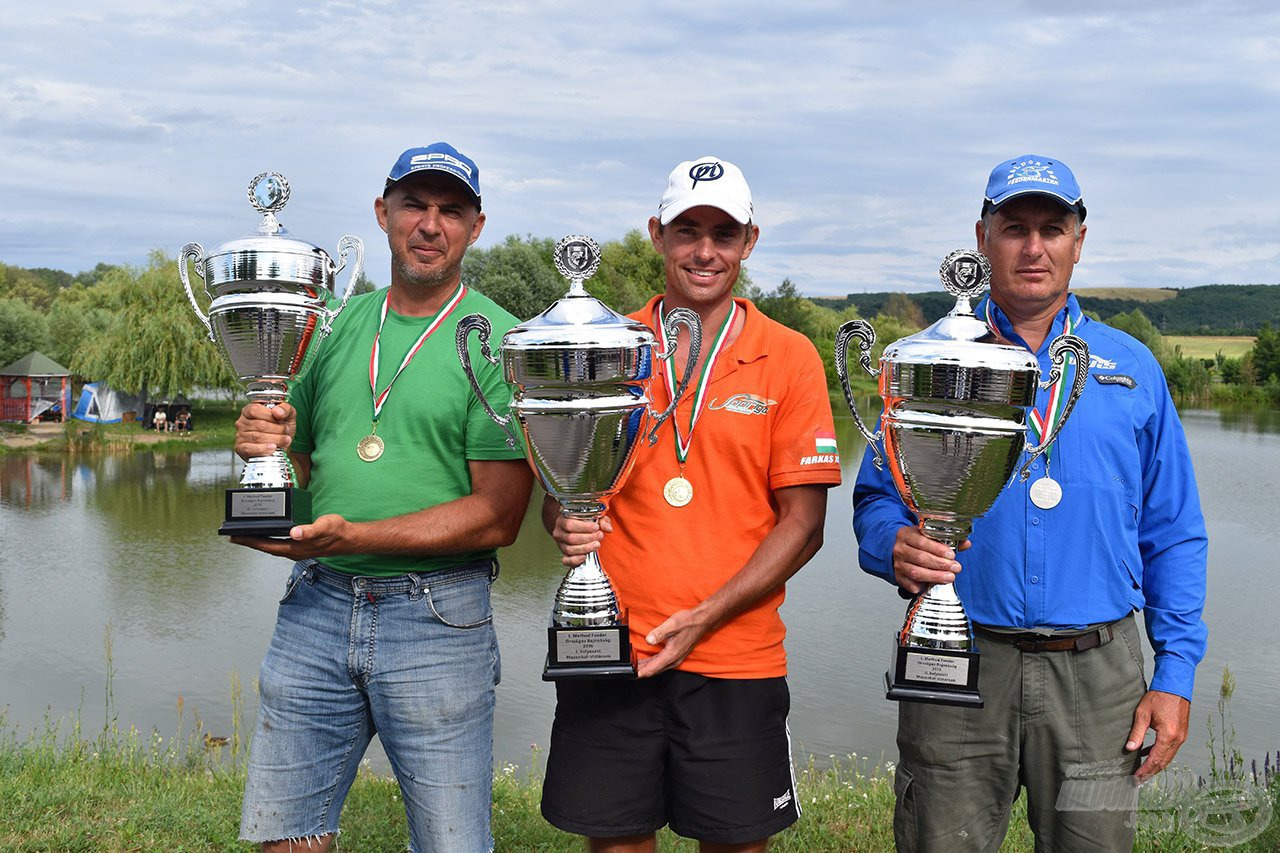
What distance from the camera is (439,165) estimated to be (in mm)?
2627

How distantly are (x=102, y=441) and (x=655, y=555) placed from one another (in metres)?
27.7

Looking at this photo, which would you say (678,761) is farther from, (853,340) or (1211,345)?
(1211,345)

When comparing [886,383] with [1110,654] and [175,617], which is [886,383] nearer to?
[1110,654]

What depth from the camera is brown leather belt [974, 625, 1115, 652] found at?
8.11ft

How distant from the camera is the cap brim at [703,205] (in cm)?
248

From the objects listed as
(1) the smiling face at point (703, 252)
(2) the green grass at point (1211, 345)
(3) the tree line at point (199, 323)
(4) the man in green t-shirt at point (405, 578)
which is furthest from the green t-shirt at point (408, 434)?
(2) the green grass at point (1211, 345)

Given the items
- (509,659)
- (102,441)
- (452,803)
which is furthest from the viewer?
(102,441)

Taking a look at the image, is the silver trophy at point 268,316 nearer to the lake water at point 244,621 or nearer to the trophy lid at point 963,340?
the trophy lid at point 963,340

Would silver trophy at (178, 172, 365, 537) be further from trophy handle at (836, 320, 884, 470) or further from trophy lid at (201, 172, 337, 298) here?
trophy handle at (836, 320, 884, 470)

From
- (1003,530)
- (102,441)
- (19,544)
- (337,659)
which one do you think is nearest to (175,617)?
(19,544)

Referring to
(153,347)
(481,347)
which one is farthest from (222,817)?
(153,347)

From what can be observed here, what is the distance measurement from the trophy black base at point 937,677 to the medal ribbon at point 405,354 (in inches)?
53.4

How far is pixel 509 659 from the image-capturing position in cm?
980

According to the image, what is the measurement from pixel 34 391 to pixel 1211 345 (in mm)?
67321
